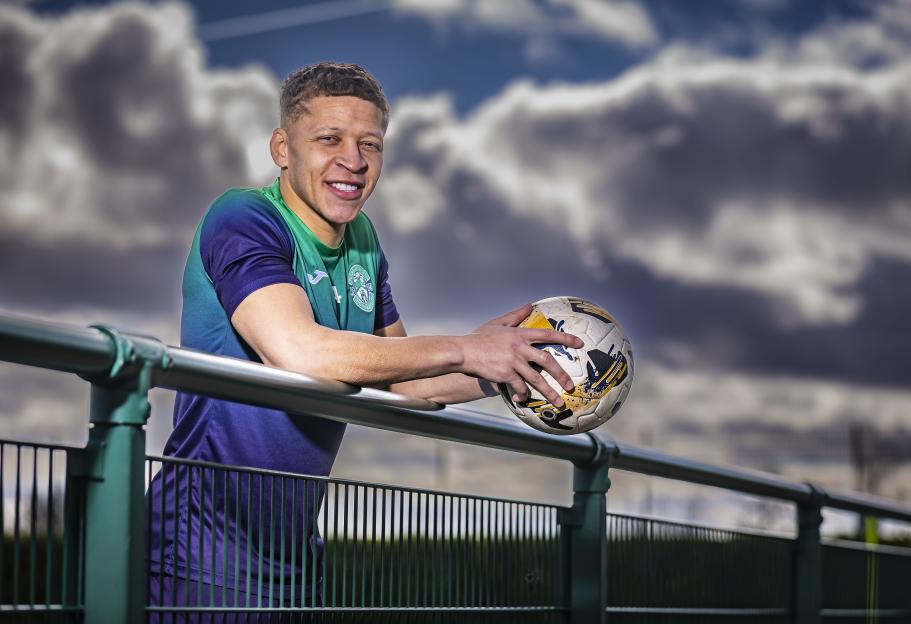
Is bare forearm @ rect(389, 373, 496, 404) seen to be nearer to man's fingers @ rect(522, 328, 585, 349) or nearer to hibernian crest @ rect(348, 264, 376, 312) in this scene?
hibernian crest @ rect(348, 264, 376, 312)

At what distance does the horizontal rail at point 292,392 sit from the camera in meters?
2.48

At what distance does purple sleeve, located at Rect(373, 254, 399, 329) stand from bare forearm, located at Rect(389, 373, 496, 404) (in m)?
0.50

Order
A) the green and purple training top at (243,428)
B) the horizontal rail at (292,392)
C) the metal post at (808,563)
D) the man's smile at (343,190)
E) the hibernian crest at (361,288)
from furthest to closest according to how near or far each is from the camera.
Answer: the metal post at (808,563) → the hibernian crest at (361,288) → the man's smile at (343,190) → the green and purple training top at (243,428) → the horizontal rail at (292,392)

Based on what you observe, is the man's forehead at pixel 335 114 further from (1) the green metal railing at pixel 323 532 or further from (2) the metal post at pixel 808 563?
(2) the metal post at pixel 808 563

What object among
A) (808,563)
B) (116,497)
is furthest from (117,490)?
(808,563)

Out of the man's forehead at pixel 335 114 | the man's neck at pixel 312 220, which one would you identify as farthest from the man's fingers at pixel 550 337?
the man's forehead at pixel 335 114

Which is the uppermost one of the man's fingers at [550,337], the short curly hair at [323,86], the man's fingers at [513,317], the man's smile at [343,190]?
the short curly hair at [323,86]

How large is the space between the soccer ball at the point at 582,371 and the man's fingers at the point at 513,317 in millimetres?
14

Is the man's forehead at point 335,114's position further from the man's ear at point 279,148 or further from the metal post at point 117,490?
the metal post at point 117,490

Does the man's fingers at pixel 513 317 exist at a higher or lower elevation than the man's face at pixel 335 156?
lower

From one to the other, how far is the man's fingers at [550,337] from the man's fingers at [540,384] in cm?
8

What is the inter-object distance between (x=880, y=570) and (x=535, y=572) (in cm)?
434

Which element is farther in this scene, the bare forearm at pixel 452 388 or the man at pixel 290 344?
the bare forearm at pixel 452 388

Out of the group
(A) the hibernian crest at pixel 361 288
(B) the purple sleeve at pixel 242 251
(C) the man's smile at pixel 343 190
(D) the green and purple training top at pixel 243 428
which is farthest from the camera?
(A) the hibernian crest at pixel 361 288
